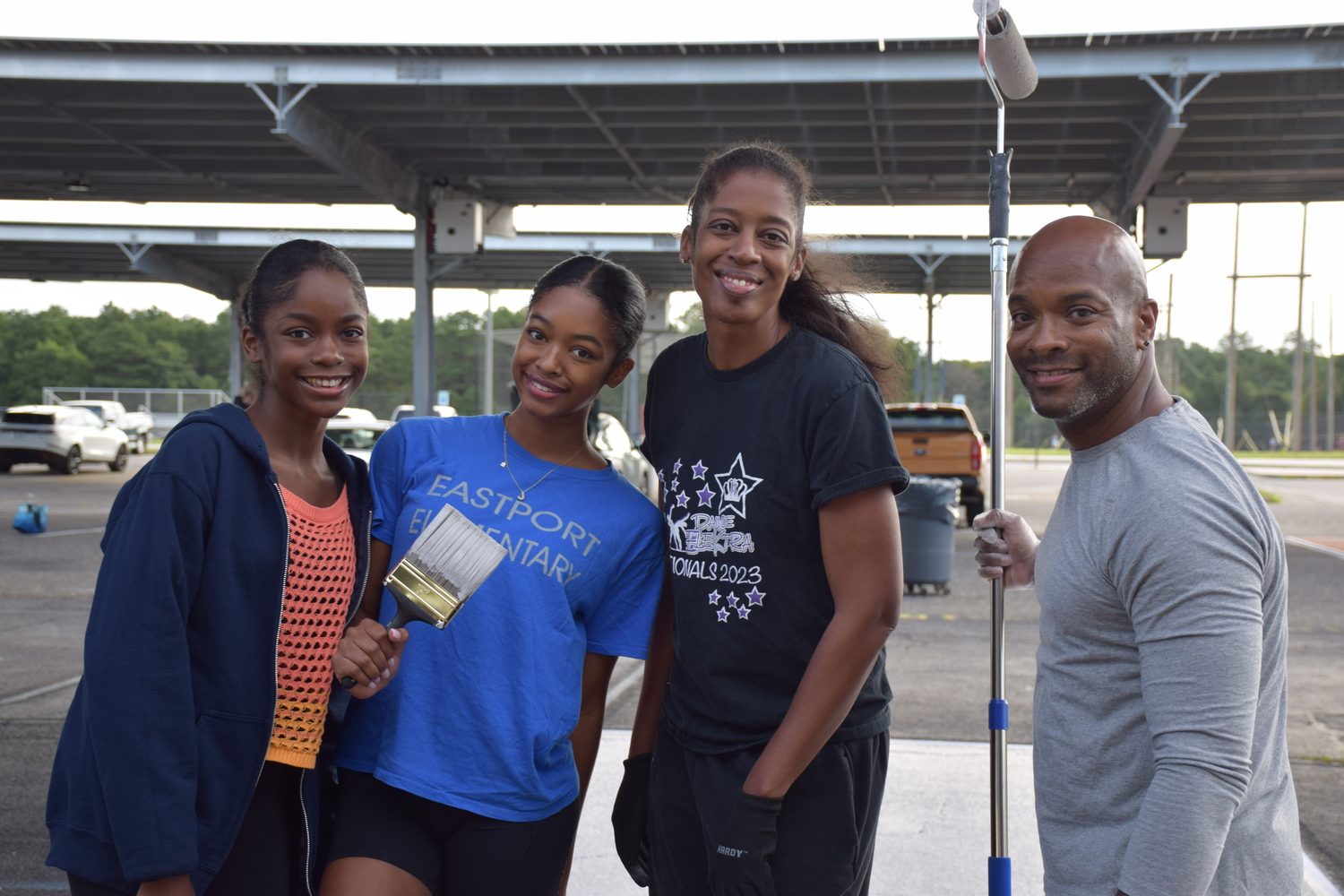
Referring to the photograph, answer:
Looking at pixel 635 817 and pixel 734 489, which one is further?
pixel 635 817

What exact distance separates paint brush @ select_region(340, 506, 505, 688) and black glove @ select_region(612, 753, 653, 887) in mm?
626

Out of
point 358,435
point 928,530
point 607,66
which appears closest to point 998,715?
point 928,530

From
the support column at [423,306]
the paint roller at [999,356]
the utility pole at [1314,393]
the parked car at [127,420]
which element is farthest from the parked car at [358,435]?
the utility pole at [1314,393]

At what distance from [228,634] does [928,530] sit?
8892 millimetres

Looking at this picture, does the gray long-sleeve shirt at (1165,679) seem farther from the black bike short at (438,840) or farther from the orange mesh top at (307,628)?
the orange mesh top at (307,628)

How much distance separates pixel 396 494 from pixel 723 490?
2.63 feet

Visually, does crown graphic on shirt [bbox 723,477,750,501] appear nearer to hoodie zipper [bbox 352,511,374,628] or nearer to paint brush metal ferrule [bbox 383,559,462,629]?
paint brush metal ferrule [bbox 383,559,462,629]

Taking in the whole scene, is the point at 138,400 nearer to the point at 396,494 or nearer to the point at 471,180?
the point at 471,180

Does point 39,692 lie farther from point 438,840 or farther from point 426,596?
point 426,596

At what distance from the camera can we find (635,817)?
8.08ft

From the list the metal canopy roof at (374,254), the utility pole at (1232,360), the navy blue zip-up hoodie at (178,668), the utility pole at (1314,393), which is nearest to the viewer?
the navy blue zip-up hoodie at (178,668)

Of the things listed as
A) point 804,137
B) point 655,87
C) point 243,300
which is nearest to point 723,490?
point 243,300

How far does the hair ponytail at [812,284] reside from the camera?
7.47ft

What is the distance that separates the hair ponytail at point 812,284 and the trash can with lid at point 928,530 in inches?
304
